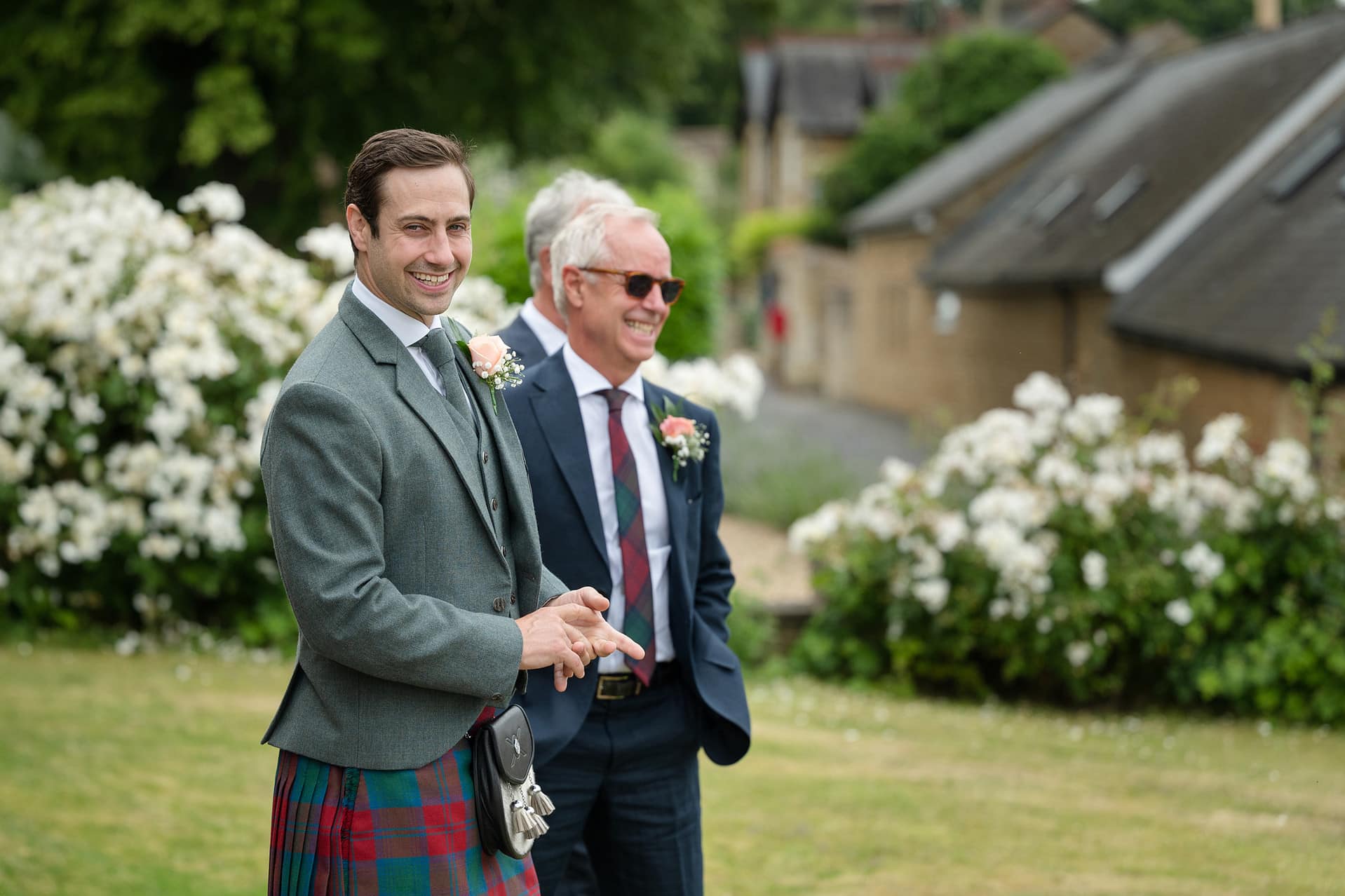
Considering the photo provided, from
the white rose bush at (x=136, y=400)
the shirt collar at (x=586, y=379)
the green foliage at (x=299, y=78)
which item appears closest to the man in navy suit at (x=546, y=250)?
the shirt collar at (x=586, y=379)

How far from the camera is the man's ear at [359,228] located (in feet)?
8.37

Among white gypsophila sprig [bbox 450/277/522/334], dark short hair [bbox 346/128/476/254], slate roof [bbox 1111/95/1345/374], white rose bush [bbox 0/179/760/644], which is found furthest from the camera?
slate roof [bbox 1111/95/1345/374]

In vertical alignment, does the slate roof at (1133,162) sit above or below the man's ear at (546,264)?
above

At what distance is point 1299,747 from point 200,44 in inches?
607

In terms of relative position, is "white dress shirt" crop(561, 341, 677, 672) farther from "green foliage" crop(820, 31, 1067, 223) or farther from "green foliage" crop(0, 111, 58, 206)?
"green foliage" crop(820, 31, 1067, 223)

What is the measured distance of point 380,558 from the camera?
7.93 feet

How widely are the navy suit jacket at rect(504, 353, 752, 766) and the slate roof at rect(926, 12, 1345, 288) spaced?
15.1m

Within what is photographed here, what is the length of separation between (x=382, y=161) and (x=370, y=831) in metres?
1.18

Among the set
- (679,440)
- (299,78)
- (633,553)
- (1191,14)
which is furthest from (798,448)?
(1191,14)

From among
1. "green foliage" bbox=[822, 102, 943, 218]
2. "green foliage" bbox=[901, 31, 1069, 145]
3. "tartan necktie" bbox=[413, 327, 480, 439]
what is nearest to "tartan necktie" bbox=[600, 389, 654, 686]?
"tartan necktie" bbox=[413, 327, 480, 439]

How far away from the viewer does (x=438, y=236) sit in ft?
8.32

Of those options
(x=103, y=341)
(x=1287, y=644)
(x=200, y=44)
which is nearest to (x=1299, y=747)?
(x=1287, y=644)

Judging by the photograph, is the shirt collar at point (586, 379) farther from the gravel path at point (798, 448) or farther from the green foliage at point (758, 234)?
the green foliage at point (758, 234)

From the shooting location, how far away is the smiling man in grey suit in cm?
239
